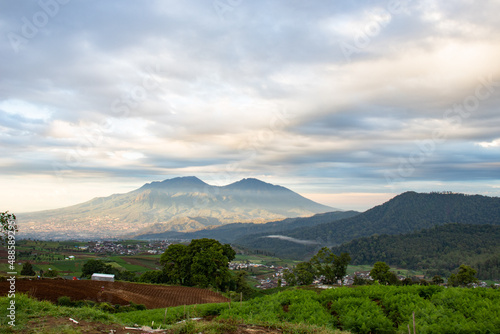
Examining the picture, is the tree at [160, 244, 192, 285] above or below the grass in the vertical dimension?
below

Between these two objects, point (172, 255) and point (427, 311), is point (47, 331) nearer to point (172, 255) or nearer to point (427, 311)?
point (427, 311)

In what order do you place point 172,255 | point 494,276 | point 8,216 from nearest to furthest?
point 8,216, point 172,255, point 494,276

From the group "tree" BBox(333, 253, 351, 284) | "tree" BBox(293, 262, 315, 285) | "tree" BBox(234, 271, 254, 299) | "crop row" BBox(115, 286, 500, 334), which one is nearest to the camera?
"crop row" BBox(115, 286, 500, 334)

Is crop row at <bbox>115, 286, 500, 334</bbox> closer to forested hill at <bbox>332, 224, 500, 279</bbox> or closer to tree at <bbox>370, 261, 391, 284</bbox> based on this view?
tree at <bbox>370, 261, 391, 284</bbox>

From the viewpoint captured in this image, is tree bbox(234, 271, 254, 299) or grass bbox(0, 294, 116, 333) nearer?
grass bbox(0, 294, 116, 333)

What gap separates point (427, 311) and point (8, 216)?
32622mm

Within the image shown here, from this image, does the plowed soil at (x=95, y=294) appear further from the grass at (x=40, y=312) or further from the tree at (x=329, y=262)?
the tree at (x=329, y=262)

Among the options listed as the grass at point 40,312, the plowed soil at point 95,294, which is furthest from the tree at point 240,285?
the grass at point 40,312

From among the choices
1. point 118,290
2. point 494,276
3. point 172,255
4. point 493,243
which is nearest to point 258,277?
point 172,255

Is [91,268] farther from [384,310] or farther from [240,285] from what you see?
[384,310]

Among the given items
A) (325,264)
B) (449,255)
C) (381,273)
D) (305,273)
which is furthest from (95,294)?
(449,255)

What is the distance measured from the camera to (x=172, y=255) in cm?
5194

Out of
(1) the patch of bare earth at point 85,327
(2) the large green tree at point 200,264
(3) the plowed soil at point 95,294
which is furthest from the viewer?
(2) the large green tree at point 200,264

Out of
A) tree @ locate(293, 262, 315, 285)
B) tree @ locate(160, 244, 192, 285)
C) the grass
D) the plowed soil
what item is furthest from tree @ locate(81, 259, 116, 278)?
the grass
